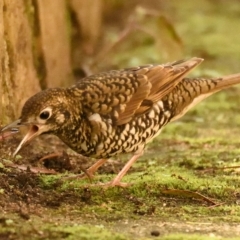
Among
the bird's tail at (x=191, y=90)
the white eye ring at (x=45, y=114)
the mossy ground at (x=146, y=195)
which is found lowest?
the mossy ground at (x=146, y=195)

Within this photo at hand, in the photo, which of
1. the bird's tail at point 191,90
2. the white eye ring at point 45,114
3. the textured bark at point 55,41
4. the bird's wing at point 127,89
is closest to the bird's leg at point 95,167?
the bird's wing at point 127,89

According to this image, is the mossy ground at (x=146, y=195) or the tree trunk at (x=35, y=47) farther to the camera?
the tree trunk at (x=35, y=47)

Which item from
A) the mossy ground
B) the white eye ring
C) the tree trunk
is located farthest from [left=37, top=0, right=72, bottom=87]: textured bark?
the white eye ring

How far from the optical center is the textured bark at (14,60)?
18.8 ft

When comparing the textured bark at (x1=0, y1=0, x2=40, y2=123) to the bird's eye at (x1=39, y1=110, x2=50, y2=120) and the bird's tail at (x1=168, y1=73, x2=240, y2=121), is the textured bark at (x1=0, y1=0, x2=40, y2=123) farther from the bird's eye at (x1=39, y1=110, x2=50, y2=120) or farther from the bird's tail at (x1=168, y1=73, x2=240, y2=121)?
the bird's tail at (x1=168, y1=73, x2=240, y2=121)

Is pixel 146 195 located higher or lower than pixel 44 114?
lower

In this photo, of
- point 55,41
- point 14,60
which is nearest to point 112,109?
point 14,60

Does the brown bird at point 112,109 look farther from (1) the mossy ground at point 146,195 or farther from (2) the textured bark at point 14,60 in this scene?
(2) the textured bark at point 14,60

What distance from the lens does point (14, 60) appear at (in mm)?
6082

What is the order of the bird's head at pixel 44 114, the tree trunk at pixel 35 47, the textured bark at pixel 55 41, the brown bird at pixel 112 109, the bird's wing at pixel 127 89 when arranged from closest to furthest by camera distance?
1. the bird's head at pixel 44 114
2. the brown bird at pixel 112 109
3. the bird's wing at pixel 127 89
4. the tree trunk at pixel 35 47
5. the textured bark at pixel 55 41

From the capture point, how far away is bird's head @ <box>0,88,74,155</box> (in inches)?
180

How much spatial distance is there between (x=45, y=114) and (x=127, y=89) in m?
0.84

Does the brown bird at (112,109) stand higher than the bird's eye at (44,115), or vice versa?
the bird's eye at (44,115)

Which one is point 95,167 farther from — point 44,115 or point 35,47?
point 35,47
